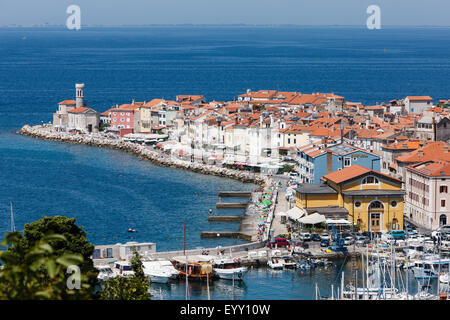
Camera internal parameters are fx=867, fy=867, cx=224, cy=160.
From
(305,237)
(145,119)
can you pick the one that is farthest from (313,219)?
(145,119)

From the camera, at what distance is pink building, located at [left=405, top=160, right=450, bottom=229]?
2678cm

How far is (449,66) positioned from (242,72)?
3194 centimetres

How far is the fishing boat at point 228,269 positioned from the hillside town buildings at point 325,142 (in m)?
4.93

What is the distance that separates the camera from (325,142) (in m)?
34.5

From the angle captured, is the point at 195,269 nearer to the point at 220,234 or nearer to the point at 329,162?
the point at 220,234

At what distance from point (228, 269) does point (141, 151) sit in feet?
85.7

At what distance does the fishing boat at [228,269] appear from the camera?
22.5 m

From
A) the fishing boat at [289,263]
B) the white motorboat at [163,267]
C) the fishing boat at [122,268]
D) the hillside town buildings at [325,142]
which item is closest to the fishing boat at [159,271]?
the white motorboat at [163,267]

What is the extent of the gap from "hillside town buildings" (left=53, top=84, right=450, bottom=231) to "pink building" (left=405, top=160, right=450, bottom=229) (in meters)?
0.03

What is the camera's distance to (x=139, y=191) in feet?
122

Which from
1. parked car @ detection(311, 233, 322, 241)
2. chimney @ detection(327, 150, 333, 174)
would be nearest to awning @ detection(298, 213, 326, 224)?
parked car @ detection(311, 233, 322, 241)

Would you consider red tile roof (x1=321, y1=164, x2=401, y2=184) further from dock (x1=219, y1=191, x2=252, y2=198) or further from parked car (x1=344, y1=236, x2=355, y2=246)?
dock (x1=219, y1=191, x2=252, y2=198)
